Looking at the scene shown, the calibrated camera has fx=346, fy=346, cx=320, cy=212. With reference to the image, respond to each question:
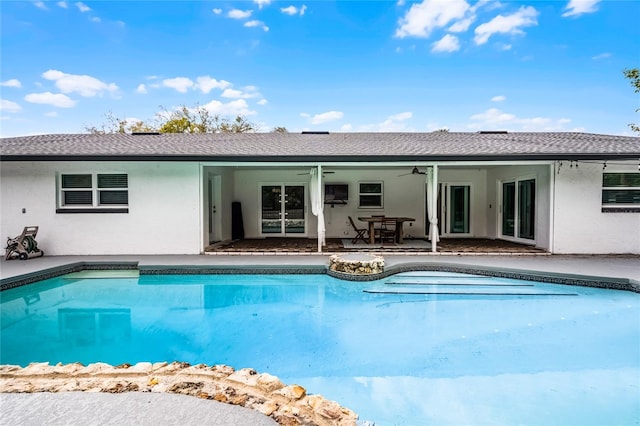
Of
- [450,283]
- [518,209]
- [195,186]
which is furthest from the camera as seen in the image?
[518,209]

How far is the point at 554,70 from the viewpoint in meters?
15.0

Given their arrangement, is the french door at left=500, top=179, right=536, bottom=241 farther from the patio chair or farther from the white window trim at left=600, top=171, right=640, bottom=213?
the patio chair

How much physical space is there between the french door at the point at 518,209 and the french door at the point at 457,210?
1177mm

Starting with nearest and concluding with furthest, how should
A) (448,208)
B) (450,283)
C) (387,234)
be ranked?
(450,283)
(387,234)
(448,208)

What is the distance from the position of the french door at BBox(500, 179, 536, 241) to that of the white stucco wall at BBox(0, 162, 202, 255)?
9.23 meters

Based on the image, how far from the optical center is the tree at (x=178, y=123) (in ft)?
80.7

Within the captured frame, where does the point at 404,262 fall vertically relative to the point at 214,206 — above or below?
below

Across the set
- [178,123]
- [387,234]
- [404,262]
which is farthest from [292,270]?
[178,123]

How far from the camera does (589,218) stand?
340 inches

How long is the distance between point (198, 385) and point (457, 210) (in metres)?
11.5

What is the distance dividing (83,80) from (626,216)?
1081 inches

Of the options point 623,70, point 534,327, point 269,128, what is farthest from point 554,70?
point 269,128

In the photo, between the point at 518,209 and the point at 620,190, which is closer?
the point at 620,190

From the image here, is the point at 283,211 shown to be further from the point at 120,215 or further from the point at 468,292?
the point at 468,292
